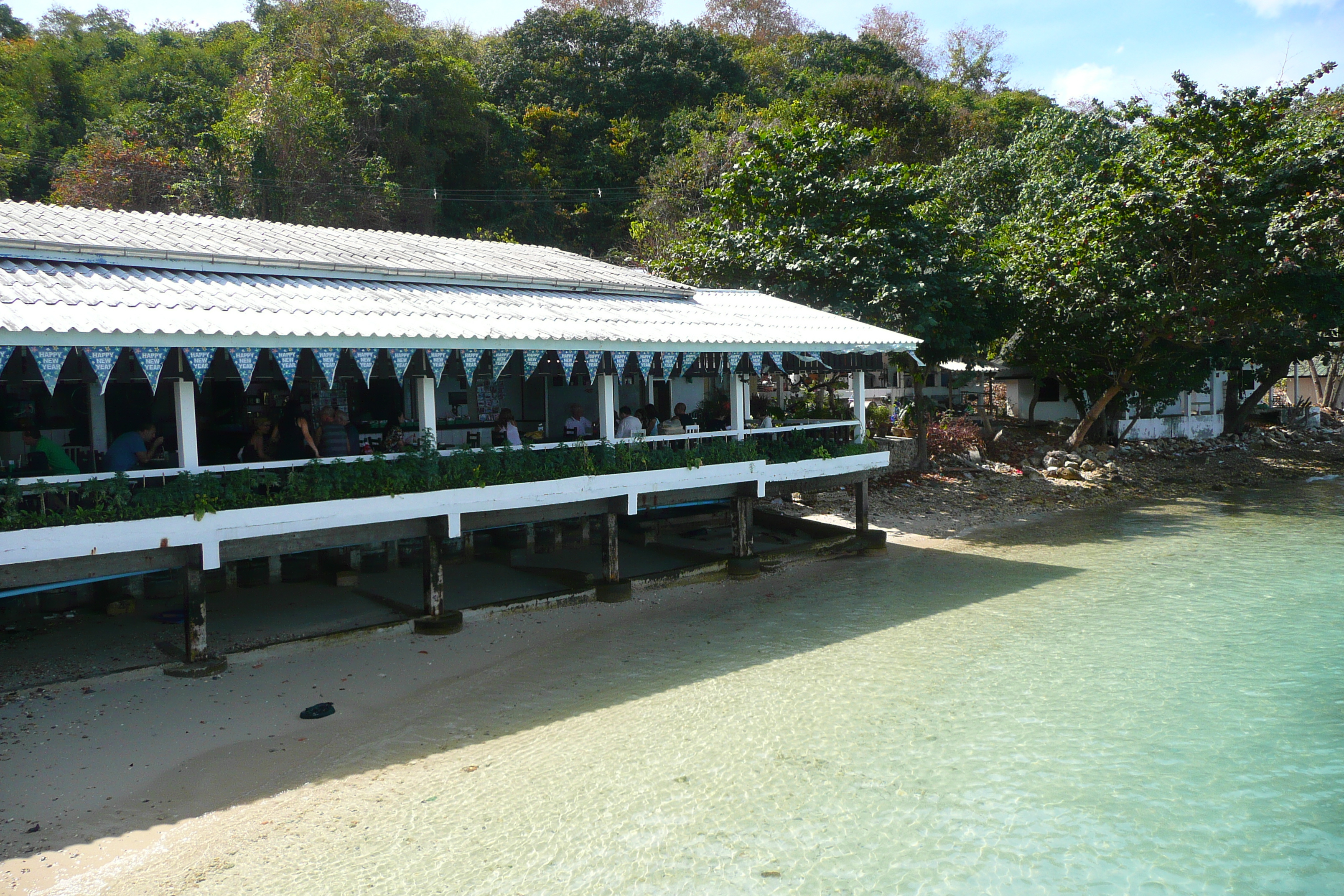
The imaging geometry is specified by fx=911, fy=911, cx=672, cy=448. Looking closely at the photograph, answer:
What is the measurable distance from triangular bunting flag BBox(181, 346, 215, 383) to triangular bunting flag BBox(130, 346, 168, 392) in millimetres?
287

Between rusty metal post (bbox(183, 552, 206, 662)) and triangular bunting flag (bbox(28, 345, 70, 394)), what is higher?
triangular bunting flag (bbox(28, 345, 70, 394))

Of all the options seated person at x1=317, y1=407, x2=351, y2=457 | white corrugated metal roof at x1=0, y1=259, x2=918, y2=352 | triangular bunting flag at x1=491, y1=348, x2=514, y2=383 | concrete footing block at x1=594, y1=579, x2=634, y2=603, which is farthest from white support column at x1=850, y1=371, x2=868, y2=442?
seated person at x1=317, y1=407, x2=351, y2=457

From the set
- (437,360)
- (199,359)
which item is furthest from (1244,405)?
(199,359)

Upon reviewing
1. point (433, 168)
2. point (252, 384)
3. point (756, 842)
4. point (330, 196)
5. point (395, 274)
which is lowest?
point (756, 842)

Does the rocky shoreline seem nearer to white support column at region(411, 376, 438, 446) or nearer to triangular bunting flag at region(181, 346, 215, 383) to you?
white support column at region(411, 376, 438, 446)

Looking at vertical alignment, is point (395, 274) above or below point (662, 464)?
above

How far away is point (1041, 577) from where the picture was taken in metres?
14.9

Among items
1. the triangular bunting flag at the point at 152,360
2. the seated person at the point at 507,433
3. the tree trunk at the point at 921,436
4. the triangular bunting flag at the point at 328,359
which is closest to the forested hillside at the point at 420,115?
the tree trunk at the point at 921,436

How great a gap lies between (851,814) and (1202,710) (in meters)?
4.57

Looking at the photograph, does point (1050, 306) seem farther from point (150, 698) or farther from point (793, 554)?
point (150, 698)

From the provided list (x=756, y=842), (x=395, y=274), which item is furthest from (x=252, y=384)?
(x=756, y=842)

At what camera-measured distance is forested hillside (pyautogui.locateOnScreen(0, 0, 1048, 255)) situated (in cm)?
2772

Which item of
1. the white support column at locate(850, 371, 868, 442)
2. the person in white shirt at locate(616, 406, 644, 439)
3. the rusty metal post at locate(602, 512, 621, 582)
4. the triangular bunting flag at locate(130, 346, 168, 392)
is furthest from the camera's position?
the white support column at locate(850, 371, 868, 442)

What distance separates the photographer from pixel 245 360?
9.29m
